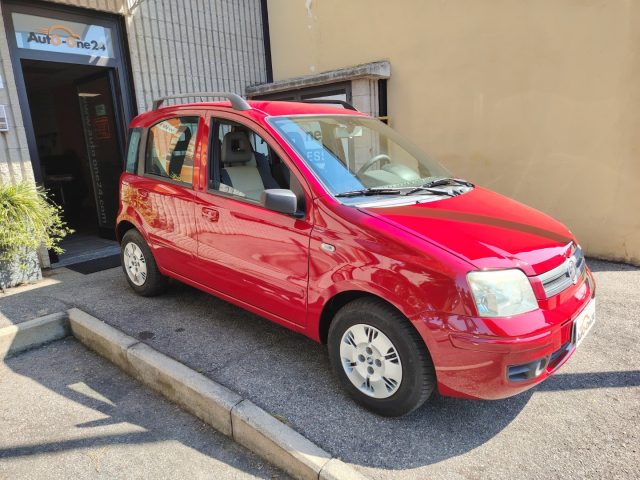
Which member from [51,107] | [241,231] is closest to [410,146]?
[241,231]

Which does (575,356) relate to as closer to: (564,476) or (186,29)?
(564,476)

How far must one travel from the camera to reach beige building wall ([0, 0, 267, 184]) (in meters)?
5.32

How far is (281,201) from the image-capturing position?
2779 millimetres

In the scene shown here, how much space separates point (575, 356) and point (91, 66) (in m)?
6.83

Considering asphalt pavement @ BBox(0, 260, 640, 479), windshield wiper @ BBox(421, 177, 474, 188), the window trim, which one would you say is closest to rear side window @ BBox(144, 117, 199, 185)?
the window trim

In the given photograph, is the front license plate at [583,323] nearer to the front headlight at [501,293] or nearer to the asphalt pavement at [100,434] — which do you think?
the front headlight at [501,293]

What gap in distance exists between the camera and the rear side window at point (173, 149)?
3.73 metres

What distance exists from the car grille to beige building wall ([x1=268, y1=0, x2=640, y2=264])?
10.2ft

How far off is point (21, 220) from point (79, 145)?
20.6 feet

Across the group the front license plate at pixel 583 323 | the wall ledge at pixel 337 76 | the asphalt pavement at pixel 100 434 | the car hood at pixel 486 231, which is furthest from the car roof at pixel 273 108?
the wall ledge at pixel 337 76

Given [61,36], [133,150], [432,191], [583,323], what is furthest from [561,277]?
[61,36]

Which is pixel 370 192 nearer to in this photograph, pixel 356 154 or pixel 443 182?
pixel 356 154

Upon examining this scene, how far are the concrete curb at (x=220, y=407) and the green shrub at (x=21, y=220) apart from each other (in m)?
1.74

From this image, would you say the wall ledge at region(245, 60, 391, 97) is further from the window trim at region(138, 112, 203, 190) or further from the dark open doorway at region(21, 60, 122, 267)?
the window trim at region(138, 112, 203, 190)
